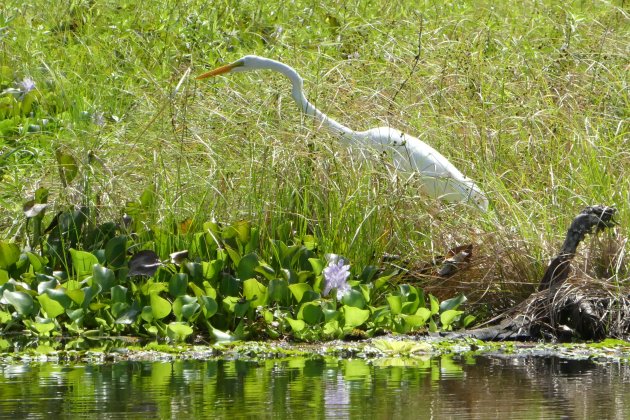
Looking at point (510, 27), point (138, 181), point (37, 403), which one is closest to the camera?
point (37, 403)

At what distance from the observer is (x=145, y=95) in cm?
720

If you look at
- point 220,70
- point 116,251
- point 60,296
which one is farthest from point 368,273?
point 220,70

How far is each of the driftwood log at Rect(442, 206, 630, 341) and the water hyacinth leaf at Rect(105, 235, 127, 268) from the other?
1.40 meters

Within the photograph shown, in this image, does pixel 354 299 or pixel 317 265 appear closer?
pixel 354 299

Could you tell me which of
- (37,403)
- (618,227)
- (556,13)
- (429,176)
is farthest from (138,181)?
(556,13)

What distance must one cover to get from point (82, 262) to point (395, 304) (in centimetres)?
130

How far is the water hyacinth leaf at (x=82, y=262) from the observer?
4.87 metres

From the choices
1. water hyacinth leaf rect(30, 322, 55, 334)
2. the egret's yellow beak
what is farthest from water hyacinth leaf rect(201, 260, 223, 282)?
the egret's yellow beak

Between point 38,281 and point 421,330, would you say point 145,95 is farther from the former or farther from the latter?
point 421,330

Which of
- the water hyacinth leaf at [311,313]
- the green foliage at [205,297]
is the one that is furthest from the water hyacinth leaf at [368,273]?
the water hyacinth leaf at [311,313]

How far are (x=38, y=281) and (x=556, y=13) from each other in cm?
563

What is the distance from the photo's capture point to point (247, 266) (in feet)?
16.1

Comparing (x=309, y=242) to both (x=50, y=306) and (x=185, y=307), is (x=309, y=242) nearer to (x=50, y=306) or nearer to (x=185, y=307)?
(x=185, y=307)

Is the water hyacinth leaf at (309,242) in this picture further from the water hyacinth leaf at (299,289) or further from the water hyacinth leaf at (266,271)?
the water hyacinth leaf at (299,289)
